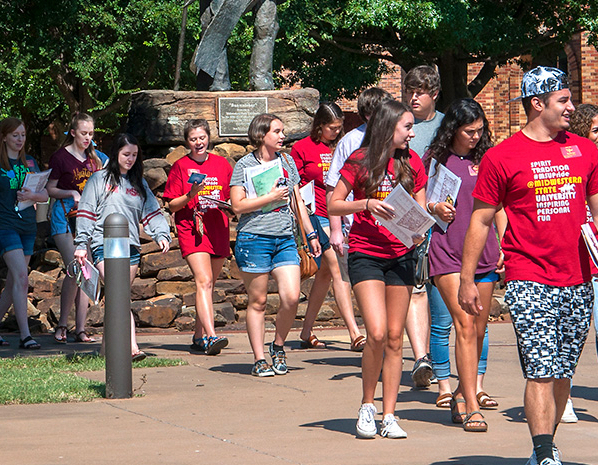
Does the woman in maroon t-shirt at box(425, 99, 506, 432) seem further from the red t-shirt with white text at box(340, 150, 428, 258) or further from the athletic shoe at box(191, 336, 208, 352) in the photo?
the athletic shoe at box(191, 336, 208, 352)

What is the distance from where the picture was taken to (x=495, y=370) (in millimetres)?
8203

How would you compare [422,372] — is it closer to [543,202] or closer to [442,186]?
[442,186]

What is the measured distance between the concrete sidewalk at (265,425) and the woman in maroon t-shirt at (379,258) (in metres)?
0.33

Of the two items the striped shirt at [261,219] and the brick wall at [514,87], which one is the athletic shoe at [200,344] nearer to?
the striped shirt at [261,219]

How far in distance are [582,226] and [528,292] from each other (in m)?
0.40

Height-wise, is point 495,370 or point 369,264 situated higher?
point 369,264

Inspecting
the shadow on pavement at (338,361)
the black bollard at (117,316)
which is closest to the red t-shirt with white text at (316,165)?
the shadow on pavement at (338,361)

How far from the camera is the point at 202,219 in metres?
9.02

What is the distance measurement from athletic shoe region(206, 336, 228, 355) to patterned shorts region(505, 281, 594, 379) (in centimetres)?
456

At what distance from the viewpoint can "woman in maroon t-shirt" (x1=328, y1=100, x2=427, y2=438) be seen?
558 cm

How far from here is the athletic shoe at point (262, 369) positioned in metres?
7.80

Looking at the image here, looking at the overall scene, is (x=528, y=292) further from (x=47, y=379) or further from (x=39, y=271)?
(x=39, y=271)

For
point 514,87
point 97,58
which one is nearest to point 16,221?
point 97,58

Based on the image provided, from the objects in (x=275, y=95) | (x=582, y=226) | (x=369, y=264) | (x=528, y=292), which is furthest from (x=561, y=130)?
(x=275, y=95)
